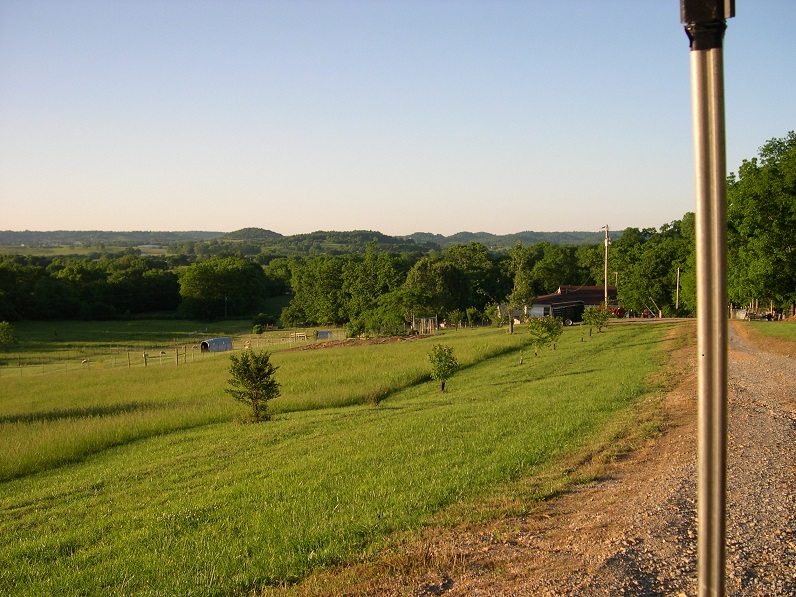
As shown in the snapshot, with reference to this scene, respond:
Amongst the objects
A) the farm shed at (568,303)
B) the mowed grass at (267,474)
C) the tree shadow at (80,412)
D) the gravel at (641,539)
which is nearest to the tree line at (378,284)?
the farm shed at (568,303)

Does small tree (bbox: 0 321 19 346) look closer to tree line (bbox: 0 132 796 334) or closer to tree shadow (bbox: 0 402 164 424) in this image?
tree line (bbox: 0 132 796 334)

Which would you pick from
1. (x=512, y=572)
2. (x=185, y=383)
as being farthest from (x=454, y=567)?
(x=185, y=383)

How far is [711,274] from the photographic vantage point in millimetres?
2627

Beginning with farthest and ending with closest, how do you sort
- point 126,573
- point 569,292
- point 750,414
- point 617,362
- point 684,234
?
point 684,234 < point 569,292 < point 617,362 < point 750,414 < point 126,573

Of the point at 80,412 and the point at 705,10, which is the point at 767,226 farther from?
the point at 705,10

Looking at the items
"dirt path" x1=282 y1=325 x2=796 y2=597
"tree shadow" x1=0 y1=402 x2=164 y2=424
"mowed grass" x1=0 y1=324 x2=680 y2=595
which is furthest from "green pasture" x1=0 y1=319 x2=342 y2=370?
"dirt path" x1=282 y1=325 x2=796 y2=597

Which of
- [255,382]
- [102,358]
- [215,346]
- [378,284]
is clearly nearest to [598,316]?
[255,382]

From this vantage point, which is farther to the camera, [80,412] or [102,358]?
[102,358]

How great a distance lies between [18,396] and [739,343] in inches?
1289

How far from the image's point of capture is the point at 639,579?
5859 millimetres

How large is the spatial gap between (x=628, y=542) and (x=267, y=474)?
24.4ft

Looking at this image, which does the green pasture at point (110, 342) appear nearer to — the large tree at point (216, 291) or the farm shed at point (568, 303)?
the large tree at point (216, 291)

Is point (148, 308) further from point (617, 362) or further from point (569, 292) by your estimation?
point (617, 362)

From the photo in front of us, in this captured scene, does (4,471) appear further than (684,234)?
No
